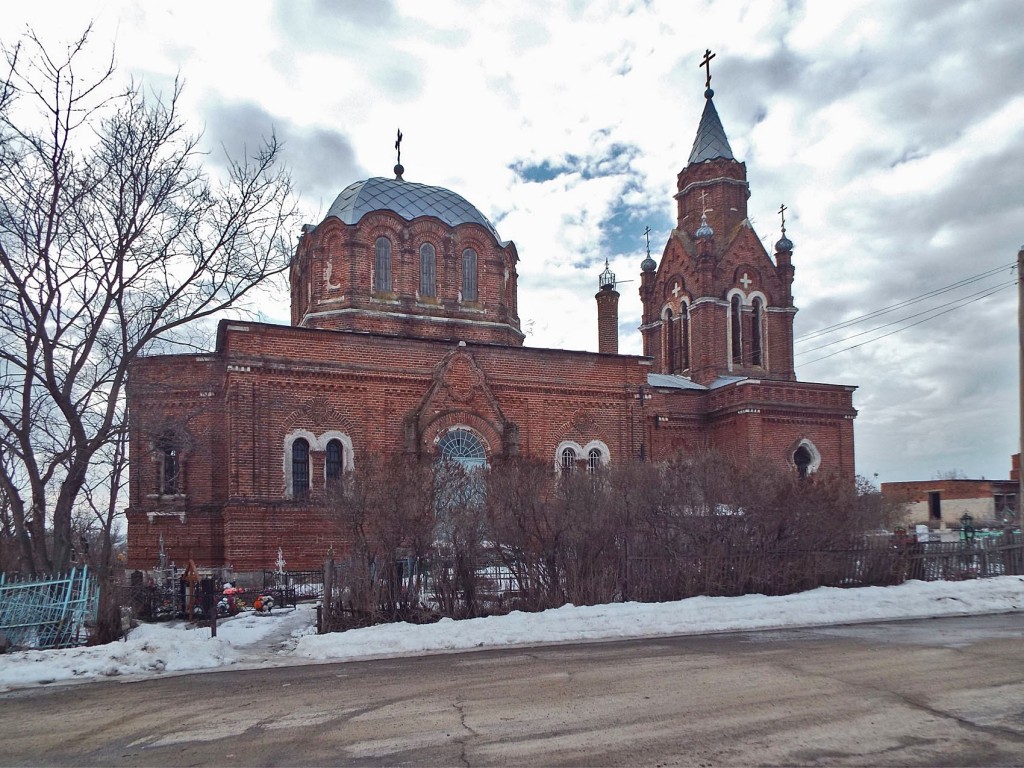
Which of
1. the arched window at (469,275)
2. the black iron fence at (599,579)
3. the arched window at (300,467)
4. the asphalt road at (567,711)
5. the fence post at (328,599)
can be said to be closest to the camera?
the asphalt road at (567,711)

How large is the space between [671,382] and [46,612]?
22.9 meters

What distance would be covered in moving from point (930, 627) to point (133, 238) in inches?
550

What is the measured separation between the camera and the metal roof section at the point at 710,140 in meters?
33.6

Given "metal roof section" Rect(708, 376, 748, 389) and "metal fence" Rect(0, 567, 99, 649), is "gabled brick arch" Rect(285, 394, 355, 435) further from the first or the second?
"metal roof section" Rect(708, 376, 748, 389)

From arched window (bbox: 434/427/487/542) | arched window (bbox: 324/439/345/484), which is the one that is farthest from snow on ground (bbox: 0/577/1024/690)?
arched window (bbox: 324/439/345/484)

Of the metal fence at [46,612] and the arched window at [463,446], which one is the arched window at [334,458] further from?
the metal fence at [46,612]

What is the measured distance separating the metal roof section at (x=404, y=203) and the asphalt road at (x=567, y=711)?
18.5 meters

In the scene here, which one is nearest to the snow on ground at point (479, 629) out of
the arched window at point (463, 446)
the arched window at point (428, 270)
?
the arched window at point (463, 446)

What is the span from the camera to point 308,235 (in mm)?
26484

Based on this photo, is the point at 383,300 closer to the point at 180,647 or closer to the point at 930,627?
the point at 180,647

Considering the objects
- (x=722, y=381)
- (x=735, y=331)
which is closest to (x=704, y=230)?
(x=735, y=331)

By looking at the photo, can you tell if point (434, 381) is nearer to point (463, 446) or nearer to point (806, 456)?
point (463, 446)

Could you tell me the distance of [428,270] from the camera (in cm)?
2641

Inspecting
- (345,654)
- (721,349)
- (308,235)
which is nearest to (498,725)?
(345,654)
